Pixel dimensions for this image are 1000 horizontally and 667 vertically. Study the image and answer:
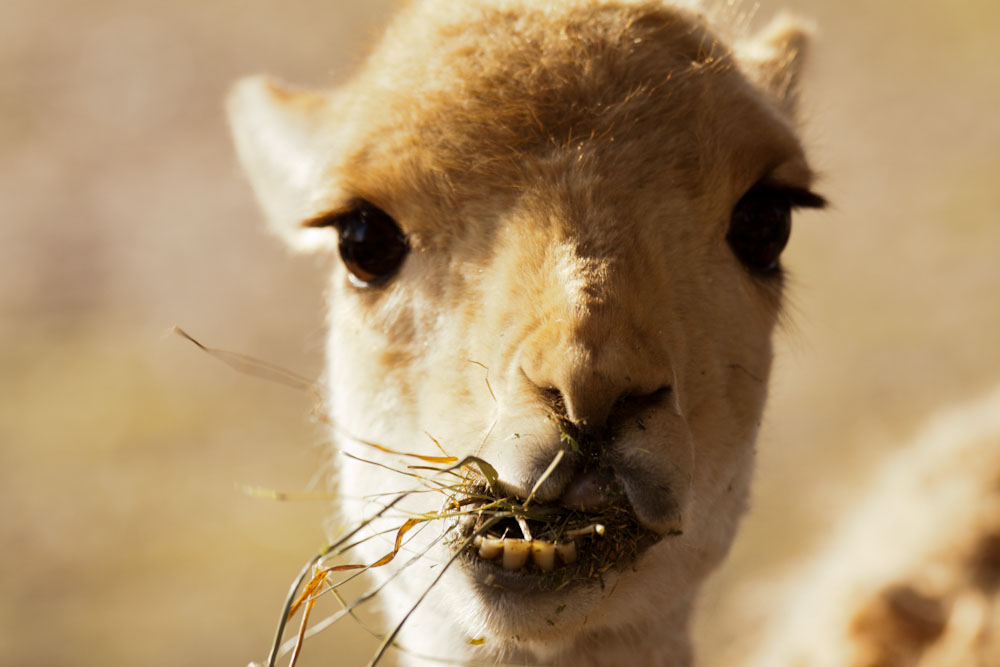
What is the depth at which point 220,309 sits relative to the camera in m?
12.5

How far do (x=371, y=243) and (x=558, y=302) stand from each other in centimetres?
→ 90

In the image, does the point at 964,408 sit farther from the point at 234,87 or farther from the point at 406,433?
the point at 234,87

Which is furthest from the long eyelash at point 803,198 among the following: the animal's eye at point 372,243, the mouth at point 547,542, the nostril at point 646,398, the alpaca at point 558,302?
the mouth at point 547,542

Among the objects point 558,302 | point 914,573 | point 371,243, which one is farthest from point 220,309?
point 558,302

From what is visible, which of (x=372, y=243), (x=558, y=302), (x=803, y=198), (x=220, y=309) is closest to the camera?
A: (x=558, y=302)

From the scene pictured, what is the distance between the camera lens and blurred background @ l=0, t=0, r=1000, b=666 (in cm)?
867

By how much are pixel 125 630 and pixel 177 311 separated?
17.1 ft

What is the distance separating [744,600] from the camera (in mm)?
5418

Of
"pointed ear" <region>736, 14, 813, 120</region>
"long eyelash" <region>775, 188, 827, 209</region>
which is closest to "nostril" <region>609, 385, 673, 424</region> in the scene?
"long eyelash" <region>775, 188, 827, 209</region>

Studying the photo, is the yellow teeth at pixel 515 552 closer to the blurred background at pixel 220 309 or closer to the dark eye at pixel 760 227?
the dark eye at pixel 760 227

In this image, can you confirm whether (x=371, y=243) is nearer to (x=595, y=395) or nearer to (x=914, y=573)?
(x=595, y=395)

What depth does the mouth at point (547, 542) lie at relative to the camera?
210 cm

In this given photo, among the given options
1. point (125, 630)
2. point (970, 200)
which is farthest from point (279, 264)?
point (970, 200)

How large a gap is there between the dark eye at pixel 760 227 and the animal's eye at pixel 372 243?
1010 millimetres
